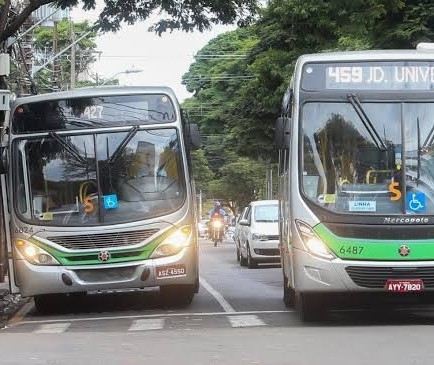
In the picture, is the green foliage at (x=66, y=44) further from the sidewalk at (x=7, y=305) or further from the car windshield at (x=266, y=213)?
the sidewalk at (x=7, y=305)

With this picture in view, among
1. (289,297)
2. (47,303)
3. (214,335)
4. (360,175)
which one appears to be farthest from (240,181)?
(214,335)

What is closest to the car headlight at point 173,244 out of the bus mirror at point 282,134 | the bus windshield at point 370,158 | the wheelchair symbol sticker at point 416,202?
the bus mirror at point 282,134

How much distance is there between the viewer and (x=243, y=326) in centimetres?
1020

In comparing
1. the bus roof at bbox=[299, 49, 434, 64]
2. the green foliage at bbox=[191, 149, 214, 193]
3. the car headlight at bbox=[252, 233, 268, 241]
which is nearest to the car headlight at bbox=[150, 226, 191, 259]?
the bus roof at bbox=[299, 49, 434, 64]

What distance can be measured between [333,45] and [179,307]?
14.4 meters

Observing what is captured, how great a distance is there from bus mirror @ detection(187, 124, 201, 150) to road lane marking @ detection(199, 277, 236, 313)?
250 centimetres

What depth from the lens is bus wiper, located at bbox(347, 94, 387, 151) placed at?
9594 mm

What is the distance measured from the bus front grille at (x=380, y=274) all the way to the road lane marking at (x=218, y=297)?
3342mm

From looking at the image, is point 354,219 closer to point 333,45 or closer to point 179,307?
point 179,307

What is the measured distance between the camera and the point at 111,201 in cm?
1173

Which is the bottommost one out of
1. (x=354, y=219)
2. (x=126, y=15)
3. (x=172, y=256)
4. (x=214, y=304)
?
(x=214, y=304)

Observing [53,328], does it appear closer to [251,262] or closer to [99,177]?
[99,177]

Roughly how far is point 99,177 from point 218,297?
3.80 metres

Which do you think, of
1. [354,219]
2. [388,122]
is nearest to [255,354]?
[354,219]
